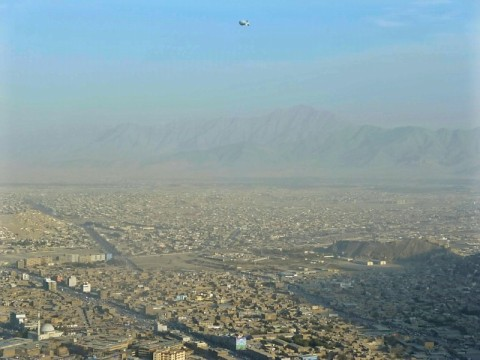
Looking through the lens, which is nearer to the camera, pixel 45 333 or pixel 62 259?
pixel 45 333

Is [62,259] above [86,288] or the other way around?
above

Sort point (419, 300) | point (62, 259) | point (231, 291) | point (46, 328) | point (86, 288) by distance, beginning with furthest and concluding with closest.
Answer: point (62, 259) → point (231, 291) → point (86, 288) → point (419, 300) → point (46, 328)

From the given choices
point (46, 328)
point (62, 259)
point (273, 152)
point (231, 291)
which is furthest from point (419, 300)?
point (273, 152)

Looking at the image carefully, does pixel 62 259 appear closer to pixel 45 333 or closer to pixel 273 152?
pixel 45 333

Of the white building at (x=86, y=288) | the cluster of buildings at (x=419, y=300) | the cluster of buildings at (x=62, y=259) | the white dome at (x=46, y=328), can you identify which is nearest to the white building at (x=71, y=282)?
the white building at (x=86, y=288)

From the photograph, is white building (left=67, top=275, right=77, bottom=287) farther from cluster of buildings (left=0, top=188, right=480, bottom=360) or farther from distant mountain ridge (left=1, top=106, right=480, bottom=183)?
distant mountain ridge (left=1, top=106, right=480, bottom=183)

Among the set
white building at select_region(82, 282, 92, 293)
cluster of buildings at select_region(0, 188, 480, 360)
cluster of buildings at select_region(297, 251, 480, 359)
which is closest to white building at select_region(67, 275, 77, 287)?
cluster of buildings at select_region(0, 188, 480, 360)

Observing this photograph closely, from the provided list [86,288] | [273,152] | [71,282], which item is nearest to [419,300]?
[86,288]

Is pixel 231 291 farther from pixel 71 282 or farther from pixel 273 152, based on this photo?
pixel 273 152

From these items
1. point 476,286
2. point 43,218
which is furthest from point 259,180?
point 476,286

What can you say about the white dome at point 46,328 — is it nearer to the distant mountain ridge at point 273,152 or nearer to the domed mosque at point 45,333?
the domed mosque at point 45,333

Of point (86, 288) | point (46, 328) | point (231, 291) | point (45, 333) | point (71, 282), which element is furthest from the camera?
point (71, 282)
